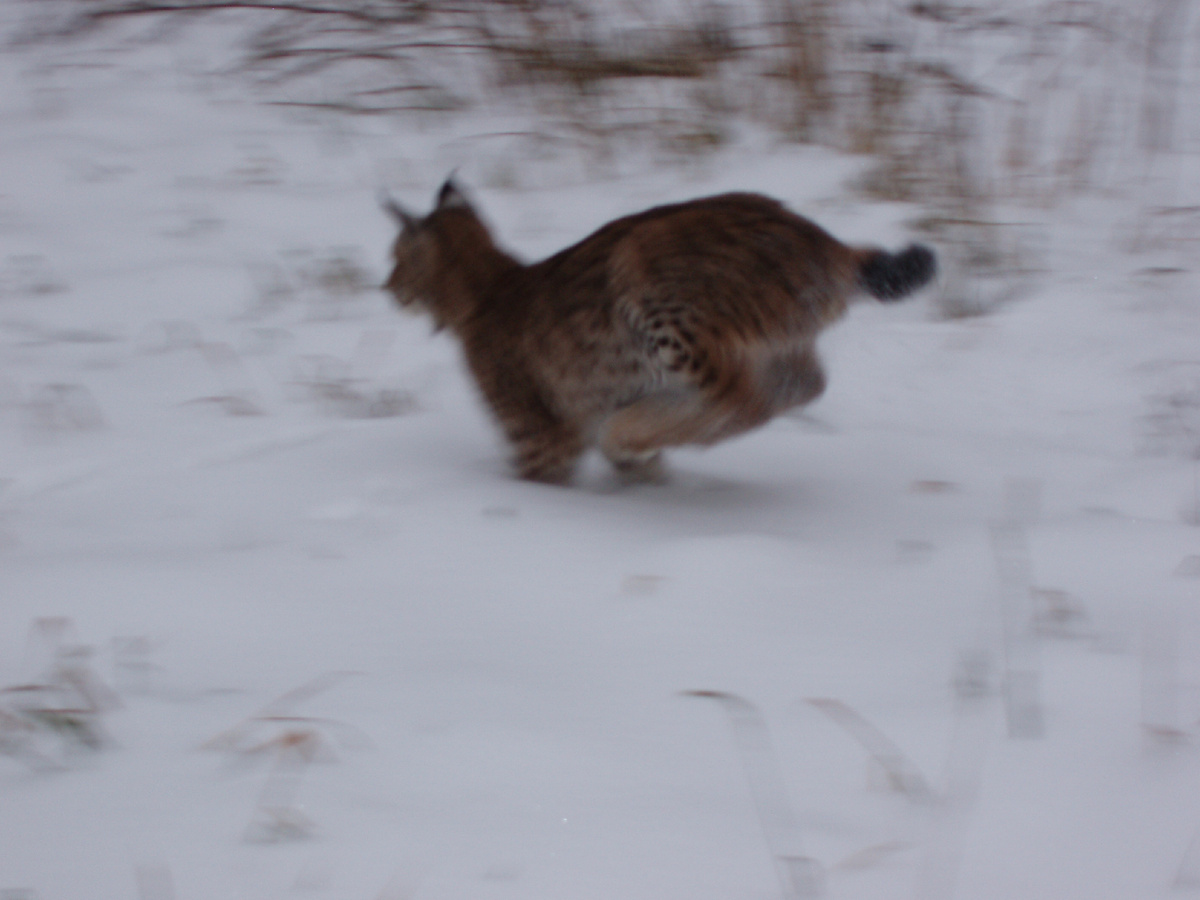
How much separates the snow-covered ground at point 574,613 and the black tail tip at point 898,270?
0.56m

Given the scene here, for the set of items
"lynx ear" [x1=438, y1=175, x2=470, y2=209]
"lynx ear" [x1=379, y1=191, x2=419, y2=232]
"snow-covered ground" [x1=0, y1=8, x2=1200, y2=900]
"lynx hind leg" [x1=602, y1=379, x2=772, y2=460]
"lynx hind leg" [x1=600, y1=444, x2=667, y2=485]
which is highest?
"lynx ear" [x1=438, y1=175, x2=470, y2=209]

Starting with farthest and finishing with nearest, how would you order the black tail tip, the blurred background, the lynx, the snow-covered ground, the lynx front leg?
the blurred background < the lynx front leg < the black tail tip < the lynx < the snow-covered ground

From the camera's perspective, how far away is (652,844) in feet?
5.57

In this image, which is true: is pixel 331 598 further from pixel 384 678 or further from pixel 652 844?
pixel 652 844

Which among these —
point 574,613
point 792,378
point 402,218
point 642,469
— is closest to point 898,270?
point 792,378

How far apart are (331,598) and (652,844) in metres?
1.05

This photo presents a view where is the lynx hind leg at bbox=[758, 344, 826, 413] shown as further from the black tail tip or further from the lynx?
the black tail tip

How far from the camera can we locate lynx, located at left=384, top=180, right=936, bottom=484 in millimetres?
3115

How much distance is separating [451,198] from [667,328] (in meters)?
1.27

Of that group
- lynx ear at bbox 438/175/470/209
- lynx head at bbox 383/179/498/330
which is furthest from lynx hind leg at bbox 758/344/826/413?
lynx ear at bbox 438/175/470/209

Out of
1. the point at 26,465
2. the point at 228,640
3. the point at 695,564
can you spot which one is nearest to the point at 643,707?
the point at 695,564

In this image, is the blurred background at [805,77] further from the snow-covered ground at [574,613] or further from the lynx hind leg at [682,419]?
the lynx hind leg at [682,419]

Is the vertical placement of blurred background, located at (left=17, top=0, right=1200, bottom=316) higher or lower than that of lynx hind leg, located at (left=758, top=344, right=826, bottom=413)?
higher

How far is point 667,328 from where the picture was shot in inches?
123
